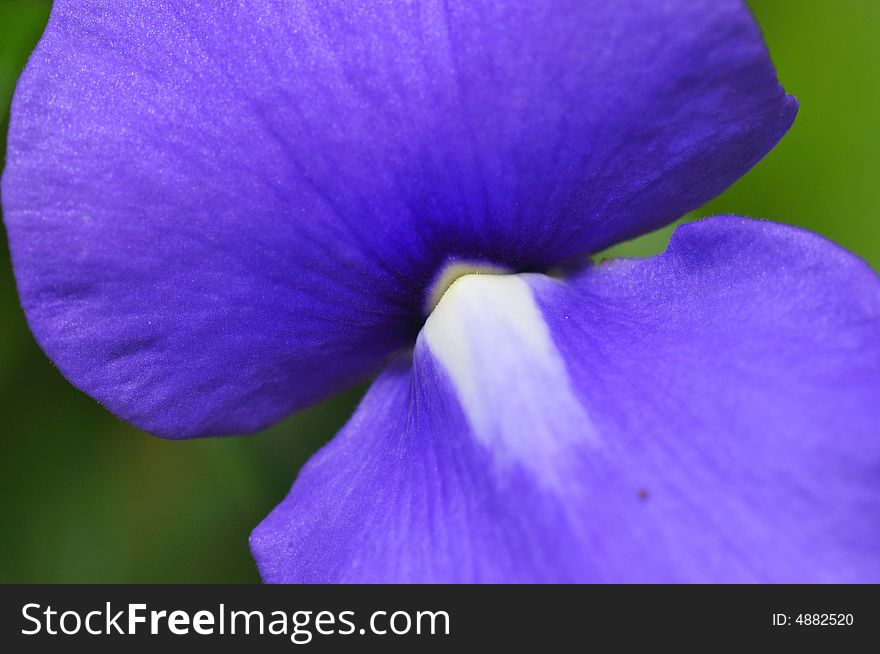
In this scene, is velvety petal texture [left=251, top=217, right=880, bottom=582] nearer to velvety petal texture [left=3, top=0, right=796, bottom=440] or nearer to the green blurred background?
velvety petal texture [left=3, top=0, right=796, bottom=440]

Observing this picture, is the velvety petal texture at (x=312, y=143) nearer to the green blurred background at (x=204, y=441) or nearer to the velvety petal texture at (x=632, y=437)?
the velvety petal texture at (x=632, y=437)

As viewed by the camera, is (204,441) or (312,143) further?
(204,441)

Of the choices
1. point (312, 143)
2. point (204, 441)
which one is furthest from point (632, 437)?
point (204, 441)

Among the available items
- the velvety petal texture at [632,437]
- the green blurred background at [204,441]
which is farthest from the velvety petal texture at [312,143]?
the green blurred background at [204,441]

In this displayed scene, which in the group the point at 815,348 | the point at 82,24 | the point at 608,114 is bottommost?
the point at 815,348

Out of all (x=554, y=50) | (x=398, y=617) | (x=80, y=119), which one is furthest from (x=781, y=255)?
(x=80, y=119)

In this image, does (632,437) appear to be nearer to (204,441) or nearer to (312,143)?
(312,143)

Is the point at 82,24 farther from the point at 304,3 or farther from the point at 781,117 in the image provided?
the point at 781,117

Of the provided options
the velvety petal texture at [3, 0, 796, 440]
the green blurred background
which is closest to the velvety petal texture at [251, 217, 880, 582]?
the velvety petal texture at [3, 0, 796, 440]
